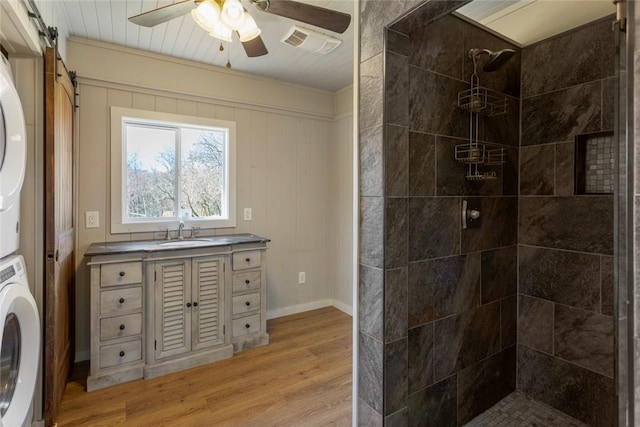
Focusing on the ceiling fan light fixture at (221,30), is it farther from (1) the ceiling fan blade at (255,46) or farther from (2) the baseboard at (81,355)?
(2) the baseboard at (81,355)

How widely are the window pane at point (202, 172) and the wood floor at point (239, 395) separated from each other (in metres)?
1.42

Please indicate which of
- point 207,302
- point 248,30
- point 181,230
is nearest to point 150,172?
point 181,230

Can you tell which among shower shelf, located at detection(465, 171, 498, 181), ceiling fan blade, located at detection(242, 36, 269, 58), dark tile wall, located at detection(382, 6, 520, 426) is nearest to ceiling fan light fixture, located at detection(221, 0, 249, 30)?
ceiling fan blade, located at detection(242, 36, 269, 58)

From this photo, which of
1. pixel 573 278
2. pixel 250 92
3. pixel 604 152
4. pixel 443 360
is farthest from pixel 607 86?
pixel 250 92

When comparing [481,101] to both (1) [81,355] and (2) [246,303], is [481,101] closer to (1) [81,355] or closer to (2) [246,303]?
(2) [246,303]

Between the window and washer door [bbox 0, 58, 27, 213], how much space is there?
1.22 metres

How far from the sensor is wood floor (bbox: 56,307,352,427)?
190 cm

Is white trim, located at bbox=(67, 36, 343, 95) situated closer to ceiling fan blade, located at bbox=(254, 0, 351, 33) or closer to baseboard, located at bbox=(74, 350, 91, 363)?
ceiling fan blade, located at bbox=(254, 0, 351, 33)

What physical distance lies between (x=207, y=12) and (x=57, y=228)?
4.90 ft

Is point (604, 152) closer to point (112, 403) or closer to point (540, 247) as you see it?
point (540, 247)

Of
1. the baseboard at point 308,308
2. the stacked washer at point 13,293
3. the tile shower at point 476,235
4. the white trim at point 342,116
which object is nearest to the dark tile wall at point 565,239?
the tile shower at point 476,235

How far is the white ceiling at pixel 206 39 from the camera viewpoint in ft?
6.81

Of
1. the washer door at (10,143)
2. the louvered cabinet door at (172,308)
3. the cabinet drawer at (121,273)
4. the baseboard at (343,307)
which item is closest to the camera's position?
the washer door at (10,143)

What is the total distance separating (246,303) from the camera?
2.77 m
